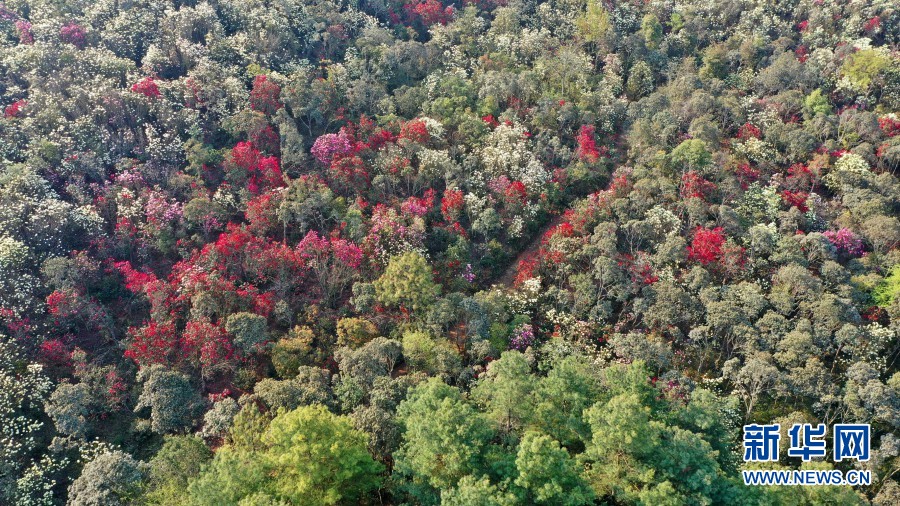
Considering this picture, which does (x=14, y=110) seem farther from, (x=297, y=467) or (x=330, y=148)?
(x=297, y=467)

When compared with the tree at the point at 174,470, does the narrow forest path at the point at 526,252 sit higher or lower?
lower

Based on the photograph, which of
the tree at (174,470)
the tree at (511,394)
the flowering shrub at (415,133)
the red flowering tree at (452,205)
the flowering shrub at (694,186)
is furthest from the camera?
the flowering shrub at (415,133)

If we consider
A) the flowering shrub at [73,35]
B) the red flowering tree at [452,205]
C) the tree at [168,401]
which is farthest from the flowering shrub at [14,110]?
the red flowering tree at [452,205]

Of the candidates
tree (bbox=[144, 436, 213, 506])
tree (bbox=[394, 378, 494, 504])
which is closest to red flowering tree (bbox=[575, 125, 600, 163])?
tree (bbox=[394, 378, 494, 504])

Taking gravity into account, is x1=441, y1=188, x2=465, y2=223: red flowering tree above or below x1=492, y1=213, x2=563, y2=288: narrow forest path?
above

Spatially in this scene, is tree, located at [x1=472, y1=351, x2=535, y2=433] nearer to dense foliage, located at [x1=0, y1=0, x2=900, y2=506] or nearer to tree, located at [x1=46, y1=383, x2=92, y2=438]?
dense foliage, located at [x1=0, y1=0, x2=900, y2=506]

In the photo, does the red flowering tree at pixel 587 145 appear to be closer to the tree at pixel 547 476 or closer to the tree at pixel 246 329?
the tree at pixel 246 329

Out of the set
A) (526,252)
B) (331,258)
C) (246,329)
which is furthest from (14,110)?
(526,252)
